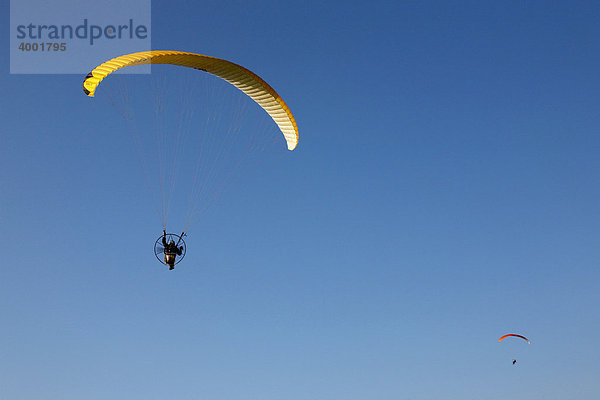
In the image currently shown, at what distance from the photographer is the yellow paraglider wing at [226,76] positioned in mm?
39531

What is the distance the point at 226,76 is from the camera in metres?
44.0

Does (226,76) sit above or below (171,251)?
above

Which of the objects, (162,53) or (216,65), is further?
(216,65)

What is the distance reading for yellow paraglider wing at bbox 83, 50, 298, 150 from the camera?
1556 inches

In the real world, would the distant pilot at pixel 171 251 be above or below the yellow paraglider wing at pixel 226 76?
below

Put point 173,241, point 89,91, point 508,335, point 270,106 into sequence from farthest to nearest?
point 508,335
point 270,106
point 173,241
point 89,91

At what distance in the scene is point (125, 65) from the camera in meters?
39.9

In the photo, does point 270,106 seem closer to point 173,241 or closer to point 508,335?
point 173,241

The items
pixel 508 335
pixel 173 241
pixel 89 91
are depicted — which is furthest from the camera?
pixel 508 335

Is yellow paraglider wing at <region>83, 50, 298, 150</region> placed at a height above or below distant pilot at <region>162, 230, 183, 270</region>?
above

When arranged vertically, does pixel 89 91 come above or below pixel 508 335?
above

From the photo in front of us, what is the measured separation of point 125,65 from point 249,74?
5.37m

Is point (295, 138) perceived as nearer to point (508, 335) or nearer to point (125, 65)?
point (125, 65)

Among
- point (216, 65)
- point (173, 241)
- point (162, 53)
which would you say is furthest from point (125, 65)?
point (173, 241)
